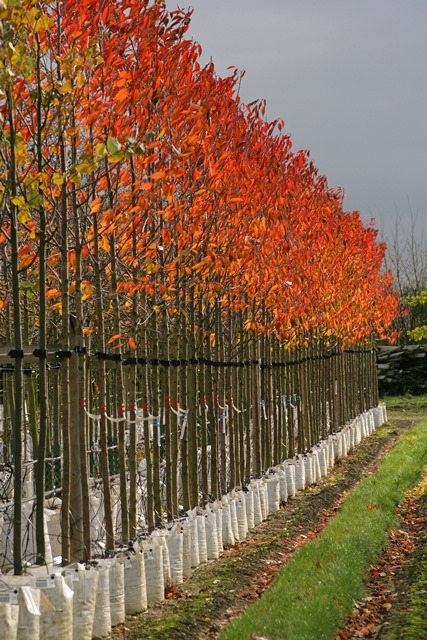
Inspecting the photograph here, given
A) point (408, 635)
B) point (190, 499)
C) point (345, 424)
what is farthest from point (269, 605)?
point (345, 424)

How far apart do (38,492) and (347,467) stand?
1790 cm

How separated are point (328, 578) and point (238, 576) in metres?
1.63

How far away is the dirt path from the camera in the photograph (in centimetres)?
1148

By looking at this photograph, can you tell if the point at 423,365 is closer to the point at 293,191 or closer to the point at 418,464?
the point at 418,464

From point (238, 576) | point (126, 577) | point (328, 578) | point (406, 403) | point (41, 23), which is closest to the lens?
point (41, 23)

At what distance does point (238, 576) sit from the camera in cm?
1430

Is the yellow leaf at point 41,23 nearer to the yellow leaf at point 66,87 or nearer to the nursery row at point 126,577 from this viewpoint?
the yellow leaf at point 66,87

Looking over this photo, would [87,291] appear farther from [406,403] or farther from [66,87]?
[406,403]

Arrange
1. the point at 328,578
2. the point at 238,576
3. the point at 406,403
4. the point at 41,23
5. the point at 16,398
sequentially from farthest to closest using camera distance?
the point at 406,403, the point at 238,576, the point at 328,578, the point at 16,398, the point at 41,23

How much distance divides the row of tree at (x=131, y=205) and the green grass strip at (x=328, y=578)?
1.94 metres

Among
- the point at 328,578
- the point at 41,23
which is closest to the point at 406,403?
the point at 328,578

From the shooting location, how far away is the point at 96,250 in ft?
41.2

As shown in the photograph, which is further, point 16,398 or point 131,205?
point 131,205

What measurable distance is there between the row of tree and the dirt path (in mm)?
1075
